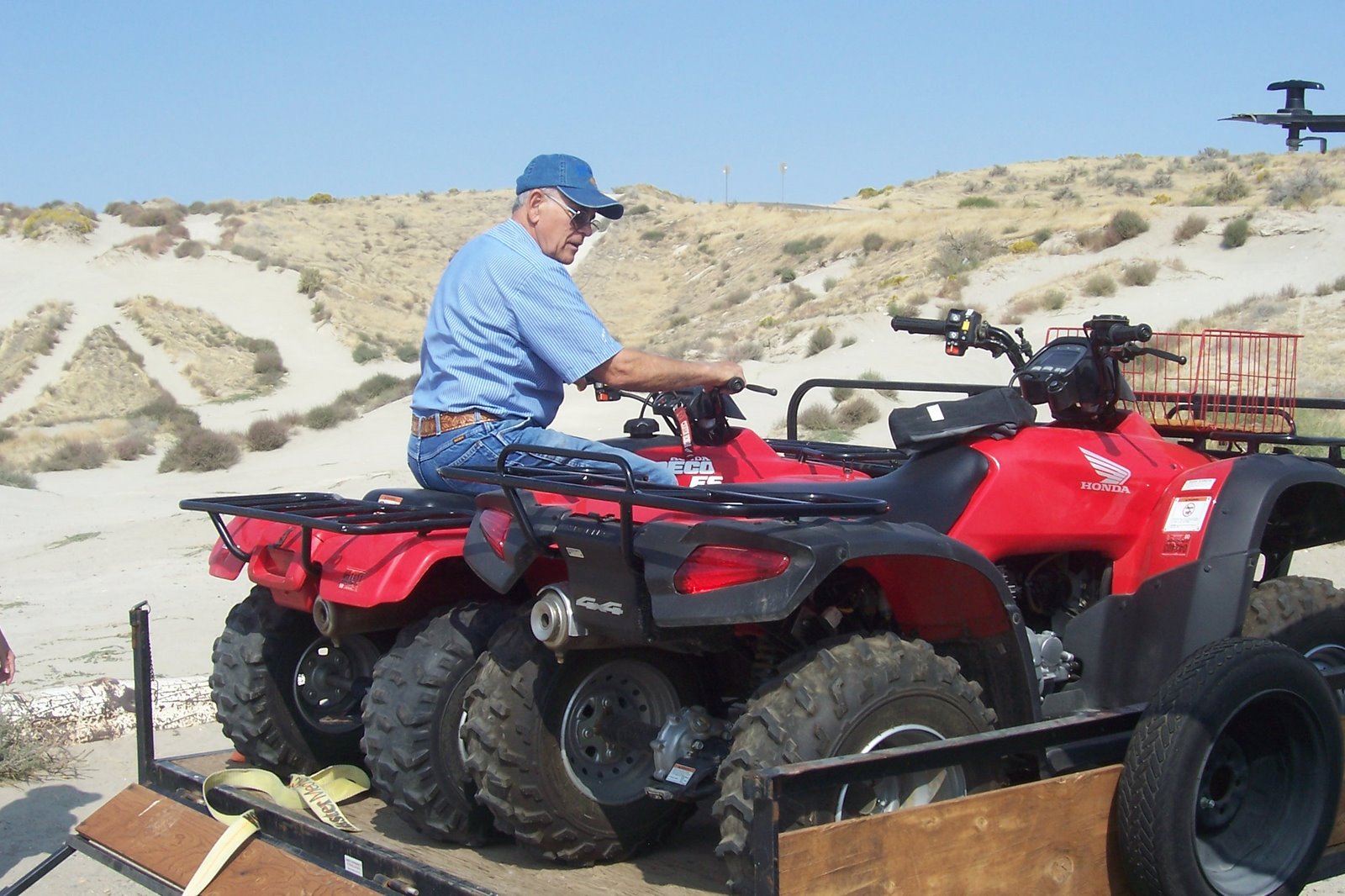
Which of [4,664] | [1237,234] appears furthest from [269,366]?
[4,664]

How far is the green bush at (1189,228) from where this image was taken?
29.6m

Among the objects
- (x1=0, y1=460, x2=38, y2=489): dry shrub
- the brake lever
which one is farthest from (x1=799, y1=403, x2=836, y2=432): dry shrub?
the brake lever

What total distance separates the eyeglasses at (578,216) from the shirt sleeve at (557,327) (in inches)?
13.7

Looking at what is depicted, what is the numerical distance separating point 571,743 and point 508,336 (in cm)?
132

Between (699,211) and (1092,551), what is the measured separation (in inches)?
2515

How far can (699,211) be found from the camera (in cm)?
6669

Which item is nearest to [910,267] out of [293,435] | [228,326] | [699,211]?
[293,435]

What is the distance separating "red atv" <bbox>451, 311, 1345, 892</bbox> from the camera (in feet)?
9.72

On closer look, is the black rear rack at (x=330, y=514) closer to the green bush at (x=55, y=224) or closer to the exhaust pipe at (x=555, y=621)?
the exhaust pipe at (x=555, y=621)

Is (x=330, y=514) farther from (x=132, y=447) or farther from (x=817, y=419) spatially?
(x=132, y=447)

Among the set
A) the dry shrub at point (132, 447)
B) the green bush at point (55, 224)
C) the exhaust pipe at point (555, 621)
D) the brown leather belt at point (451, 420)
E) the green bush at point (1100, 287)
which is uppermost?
the green bush at point (55, 224)

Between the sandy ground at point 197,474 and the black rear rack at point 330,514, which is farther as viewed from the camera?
the sandy ground at point 197,474

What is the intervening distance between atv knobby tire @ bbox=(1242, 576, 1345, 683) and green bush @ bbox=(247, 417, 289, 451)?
22266 mm

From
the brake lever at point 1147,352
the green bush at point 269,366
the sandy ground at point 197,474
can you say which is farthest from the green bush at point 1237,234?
the brake lever at point 1147,352
